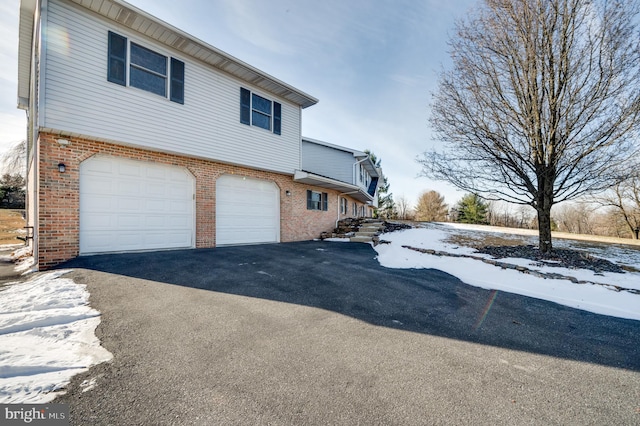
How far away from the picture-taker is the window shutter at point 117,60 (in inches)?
247

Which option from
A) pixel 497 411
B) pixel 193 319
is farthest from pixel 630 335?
pixel 193 319

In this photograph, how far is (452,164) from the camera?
30.9 ft

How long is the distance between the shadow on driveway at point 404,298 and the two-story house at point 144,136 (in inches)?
42.8

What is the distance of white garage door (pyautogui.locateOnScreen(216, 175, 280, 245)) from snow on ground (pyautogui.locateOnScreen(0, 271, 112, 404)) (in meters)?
4.88

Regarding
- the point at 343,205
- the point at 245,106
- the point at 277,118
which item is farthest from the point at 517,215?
the point at 245,106

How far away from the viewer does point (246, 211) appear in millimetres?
9359

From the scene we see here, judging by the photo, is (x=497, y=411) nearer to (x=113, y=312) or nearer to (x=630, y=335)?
(x=630, y=335)

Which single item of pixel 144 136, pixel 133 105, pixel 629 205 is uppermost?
pixel 133 105

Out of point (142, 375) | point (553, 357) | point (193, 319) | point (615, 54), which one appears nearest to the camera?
point (142, 375)

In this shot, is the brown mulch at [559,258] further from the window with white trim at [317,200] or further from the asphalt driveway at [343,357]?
the window with white trim at [317,200]

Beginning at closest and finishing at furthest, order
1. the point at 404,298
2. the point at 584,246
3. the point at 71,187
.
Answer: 1. the point at 404,298
2. the point at 71,187
3. the point at 584,246

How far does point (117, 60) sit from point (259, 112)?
414 centimetres

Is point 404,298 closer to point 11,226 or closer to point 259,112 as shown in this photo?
point 259,112

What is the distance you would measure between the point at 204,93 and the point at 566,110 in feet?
35.4
